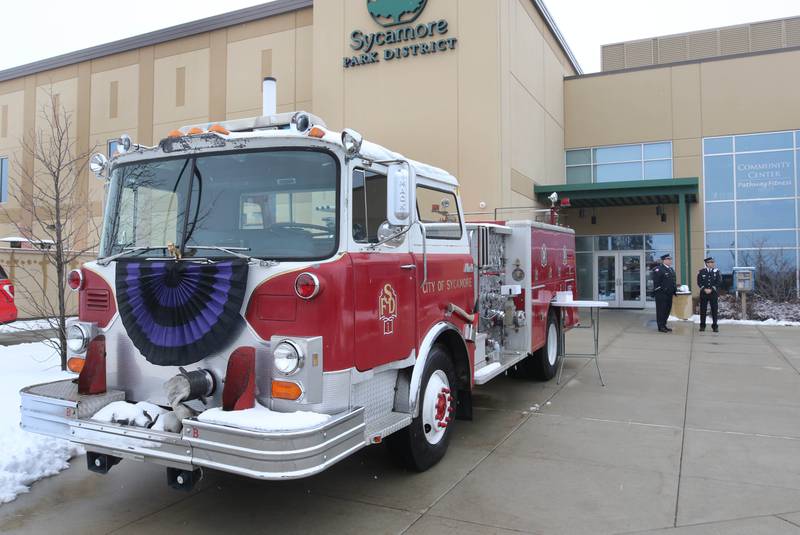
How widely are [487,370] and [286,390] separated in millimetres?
3087

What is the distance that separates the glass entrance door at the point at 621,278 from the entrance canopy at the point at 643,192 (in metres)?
1.83

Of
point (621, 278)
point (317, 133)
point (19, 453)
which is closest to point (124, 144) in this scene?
point (317, 133)

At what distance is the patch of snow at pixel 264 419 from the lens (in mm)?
3264

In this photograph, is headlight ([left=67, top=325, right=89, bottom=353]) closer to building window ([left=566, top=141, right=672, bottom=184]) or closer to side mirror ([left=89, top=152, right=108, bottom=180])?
side mirror ([left=89, top=152, right=108, bottom=180])

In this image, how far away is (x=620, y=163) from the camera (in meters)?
22.4

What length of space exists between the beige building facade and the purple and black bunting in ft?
39.7

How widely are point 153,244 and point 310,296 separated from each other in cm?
143

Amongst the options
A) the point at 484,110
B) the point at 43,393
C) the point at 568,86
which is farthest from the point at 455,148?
the point at 43,393

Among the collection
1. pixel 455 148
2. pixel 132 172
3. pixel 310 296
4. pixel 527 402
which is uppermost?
pixel 455 148

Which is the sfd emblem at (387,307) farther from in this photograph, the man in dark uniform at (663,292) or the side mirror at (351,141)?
the man in dark uniform at (663,292)

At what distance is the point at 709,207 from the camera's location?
2134 centimetres

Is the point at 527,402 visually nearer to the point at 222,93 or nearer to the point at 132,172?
the point at 132,172

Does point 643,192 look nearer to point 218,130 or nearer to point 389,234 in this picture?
point 389,234

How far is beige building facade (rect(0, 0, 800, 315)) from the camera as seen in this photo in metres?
17.2
